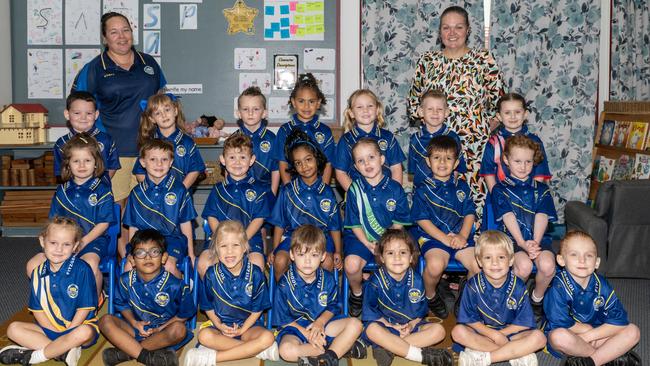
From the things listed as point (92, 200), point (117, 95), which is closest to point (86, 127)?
point (117, 95)

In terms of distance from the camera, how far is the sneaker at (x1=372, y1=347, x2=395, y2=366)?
2.89 meters

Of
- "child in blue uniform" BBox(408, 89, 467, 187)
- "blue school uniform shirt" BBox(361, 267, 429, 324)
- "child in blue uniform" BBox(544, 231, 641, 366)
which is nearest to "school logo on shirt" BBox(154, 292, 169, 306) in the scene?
"blue school uniform shirt" BBox(361, 267, 429, 324)

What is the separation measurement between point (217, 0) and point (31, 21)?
155cm

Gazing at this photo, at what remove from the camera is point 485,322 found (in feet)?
10.0

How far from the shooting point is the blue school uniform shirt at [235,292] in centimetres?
304

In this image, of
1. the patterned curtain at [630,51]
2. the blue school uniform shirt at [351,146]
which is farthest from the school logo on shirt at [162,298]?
the patterned curtain at [630,51]

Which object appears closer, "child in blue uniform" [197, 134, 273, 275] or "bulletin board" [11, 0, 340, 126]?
"child in blue uniform" [197, 134, 273, 275]

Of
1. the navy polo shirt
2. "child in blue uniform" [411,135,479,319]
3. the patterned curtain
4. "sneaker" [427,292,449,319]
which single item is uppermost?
the patterned curtain

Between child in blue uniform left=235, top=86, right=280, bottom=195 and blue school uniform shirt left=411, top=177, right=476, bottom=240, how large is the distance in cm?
85

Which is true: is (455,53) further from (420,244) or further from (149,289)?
(149,289)

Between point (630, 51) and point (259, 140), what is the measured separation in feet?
11.9

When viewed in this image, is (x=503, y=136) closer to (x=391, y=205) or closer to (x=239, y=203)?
(x=391, y=205)

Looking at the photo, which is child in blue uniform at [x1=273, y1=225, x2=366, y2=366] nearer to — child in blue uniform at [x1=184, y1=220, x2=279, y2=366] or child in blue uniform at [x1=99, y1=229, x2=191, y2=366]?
child in blue uniform at [x1=184, y1=220, x2=279, y2=366]

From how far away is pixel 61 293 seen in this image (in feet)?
9.91
